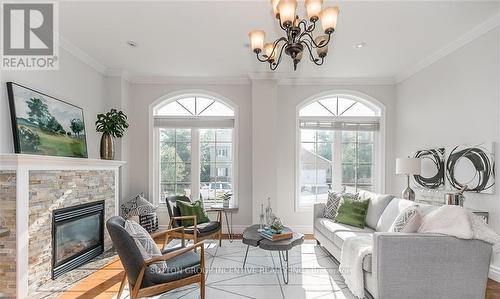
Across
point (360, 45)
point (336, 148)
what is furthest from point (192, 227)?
point (360, 45)

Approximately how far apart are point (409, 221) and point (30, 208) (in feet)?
11.6

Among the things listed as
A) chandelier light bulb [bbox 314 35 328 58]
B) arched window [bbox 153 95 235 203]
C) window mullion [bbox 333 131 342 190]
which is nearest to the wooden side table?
arched window [bbox 153 95 235 203]

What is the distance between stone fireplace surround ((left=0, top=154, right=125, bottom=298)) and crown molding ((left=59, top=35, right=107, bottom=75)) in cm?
155

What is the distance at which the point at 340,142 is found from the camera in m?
5.29

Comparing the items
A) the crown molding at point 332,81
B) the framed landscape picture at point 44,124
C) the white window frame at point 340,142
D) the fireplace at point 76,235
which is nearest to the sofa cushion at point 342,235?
the white window frame at point 340,142

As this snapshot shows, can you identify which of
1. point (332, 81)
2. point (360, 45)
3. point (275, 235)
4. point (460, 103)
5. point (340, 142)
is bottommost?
point (275, 235)

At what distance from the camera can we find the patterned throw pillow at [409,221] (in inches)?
98.9

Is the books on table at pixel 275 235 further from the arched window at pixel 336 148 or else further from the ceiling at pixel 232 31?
the ceiling at pixel 232 31

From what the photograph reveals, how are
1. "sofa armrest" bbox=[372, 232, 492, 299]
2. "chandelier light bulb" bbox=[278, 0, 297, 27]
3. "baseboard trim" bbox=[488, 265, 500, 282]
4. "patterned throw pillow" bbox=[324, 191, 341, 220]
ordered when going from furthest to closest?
"patterned throw pillow" bbox=[324, 191, 341, 220] → "baseboard trim" bbox=[488, 265, 500, 282] → "sofa armrest" bbox=[372, 232, 492, 299] → "chandelier light bulb" bbox=[278, 0, 297, 27]

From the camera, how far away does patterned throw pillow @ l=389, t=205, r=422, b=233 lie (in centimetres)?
251

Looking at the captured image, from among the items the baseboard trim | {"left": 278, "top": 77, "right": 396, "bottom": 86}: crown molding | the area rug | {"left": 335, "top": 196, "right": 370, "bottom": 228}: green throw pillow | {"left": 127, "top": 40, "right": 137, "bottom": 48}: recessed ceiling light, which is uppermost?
{"left": 127, "top": 40, "right": 137, "bottom": 48}: recessed ceiling light

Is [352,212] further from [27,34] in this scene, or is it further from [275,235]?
[27,34]

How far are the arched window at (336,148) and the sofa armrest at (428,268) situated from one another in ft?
9.40

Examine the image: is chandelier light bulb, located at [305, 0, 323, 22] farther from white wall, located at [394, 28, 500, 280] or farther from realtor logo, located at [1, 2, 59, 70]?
realtor logo, located at [1, 2, 59, 70]
